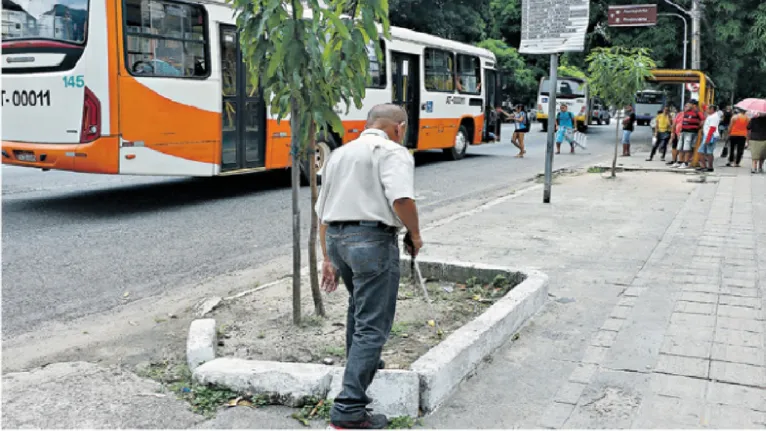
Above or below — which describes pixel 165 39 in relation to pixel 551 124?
above

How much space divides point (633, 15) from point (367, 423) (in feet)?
88.0

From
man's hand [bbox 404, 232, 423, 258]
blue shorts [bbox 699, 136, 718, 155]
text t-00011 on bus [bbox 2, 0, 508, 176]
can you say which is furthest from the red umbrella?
man's hand [bbox 404, 232, 423, 258]

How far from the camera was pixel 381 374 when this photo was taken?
370 centimetres

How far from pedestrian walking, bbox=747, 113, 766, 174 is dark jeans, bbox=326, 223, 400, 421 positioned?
16.1 meters

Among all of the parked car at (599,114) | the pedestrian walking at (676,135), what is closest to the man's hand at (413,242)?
the pedestrian walking at (676,135)

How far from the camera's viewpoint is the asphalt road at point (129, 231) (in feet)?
19.9

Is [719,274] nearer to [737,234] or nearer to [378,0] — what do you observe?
[737,234]

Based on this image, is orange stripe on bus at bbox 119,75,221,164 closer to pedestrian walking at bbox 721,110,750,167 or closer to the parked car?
pedestrian walking at bbox 721,110,750,167

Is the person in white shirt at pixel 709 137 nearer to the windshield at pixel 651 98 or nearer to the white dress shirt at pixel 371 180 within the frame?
the white dress shirt at pixel 371 180

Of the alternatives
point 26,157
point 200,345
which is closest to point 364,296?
point 200,345

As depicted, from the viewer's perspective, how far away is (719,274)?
22.2ft

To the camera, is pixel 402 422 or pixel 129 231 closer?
pixel 402 422

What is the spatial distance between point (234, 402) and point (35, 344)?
71.7 inches

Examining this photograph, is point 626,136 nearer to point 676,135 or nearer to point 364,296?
point 676,135
